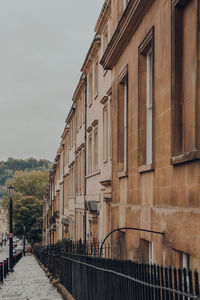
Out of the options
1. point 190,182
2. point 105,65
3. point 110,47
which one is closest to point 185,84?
point 190,182

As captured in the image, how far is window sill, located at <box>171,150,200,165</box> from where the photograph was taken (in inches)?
259

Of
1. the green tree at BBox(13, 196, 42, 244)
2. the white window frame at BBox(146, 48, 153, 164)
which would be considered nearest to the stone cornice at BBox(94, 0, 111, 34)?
the white window frame at BBox(146, 48, 153, 164)

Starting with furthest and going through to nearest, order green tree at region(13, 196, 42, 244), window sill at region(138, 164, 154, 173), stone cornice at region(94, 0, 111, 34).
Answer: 1. green tree at region(13, 196, 42, 244)
2. stone cornice at region(94, 0, 111, 34)
3. window sill at region(138, 164, 154, 173)

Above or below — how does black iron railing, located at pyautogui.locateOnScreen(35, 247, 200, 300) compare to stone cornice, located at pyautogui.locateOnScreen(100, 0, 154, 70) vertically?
below

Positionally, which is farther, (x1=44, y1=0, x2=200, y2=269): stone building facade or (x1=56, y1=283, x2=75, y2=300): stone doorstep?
(x1=56, y1=283, x2=75, y2=300): stone doorstep

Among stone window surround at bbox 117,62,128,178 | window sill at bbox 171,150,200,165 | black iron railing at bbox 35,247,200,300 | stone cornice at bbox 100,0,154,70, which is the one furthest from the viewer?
stone window surround at bbox 117,62,128,178

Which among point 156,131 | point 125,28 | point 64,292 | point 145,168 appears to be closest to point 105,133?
point 64,292

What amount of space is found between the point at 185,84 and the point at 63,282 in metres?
10.9

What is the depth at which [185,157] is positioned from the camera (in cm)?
700

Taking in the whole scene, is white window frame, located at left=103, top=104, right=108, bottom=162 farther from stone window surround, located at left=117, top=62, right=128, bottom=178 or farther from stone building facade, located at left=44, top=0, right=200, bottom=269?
stone window surround, located at left=117, top=62, right=128, bottom=178

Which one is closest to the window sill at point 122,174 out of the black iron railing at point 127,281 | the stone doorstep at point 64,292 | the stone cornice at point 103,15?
the black iron railing at point 127,281

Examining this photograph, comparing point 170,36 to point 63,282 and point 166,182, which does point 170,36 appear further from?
point 63,282

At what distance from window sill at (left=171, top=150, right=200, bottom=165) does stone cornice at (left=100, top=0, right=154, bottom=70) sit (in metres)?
3.33

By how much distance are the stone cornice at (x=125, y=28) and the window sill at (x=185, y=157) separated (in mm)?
3334
